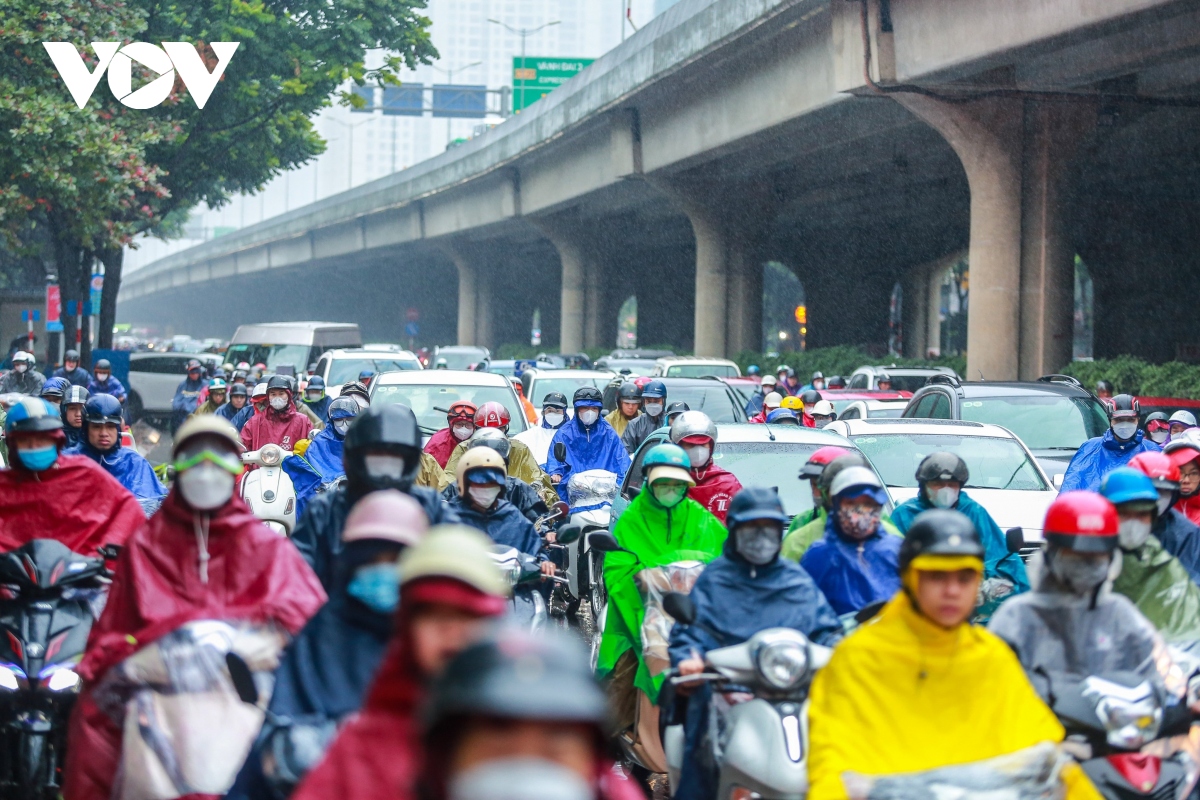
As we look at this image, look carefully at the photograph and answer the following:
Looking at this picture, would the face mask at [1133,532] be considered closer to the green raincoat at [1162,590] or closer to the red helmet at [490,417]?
the green raincoat at [1162,590]

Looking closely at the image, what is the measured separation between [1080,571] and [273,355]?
2844cm

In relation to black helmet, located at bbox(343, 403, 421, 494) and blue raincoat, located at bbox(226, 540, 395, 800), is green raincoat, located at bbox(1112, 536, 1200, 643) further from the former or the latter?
blue raincoat, located at bbox(226, 540, 395, 800)

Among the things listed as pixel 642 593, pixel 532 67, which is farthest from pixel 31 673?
pixel 532 67

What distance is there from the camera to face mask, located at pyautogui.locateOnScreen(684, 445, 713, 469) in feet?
31.6

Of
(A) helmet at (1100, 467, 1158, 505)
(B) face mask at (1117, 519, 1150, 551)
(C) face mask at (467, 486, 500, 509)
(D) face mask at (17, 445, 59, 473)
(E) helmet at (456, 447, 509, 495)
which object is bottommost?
(C) face mask at (467, 486, 500, 509)

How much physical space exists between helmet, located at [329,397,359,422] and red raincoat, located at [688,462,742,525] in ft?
12.2

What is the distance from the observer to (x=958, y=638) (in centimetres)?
419

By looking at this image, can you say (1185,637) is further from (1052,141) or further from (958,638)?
(1052,141)

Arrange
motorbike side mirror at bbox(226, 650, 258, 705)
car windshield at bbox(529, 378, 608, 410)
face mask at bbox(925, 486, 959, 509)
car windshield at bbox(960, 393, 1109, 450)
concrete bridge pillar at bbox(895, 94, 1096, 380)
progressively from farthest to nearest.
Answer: concrete bridge pillar at bbox(895, 94, 1096, 380), car windshield at bbox(529, 378, 608, 410), car windshield at bbox(960, 393, 1109, 450), face mask at bbox(925, 486, 959, 509), motorbike side mirror at bbox(226, 650, 258, 705)

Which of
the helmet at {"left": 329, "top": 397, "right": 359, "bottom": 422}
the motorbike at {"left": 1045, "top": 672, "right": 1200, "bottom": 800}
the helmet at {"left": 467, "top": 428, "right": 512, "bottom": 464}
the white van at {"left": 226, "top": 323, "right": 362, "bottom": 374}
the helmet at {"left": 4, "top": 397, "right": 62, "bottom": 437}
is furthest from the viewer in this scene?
the white van at {"left": 226, "top": 323, "right": 362, "bottom": 374}

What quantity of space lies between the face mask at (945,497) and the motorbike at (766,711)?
7.89ft

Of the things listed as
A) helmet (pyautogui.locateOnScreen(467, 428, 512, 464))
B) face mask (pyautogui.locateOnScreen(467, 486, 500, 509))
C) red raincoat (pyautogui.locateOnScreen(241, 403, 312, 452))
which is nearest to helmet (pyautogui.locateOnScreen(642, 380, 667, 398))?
red raincoat (pyautogui.locateOnScreen(241, 403, 312, 452))

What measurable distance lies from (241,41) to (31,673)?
27967mm

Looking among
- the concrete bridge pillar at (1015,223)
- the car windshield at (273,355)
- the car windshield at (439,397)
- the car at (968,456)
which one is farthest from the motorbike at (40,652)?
the car windshield at (273,355)
